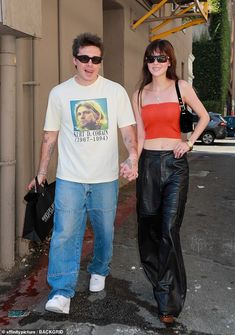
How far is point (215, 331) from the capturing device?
11.1 ft

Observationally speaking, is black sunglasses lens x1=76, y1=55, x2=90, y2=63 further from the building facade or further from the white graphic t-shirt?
the building facade

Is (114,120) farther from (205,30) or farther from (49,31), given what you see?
(205,30)

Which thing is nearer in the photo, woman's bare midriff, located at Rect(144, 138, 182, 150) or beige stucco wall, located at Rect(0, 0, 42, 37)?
woman's bare midriff, located at Rect(144, 138, 182, 150)

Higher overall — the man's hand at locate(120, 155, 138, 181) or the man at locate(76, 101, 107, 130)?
the man at locate(76, 101, 107, 130)

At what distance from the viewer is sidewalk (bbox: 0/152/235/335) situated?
3.42 m

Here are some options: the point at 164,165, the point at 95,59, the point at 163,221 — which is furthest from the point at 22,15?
the point at 163,221

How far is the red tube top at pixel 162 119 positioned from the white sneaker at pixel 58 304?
135 centimetres

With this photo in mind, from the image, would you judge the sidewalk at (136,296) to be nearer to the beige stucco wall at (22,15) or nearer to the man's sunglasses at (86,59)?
the man's sunglasses at (86,59)

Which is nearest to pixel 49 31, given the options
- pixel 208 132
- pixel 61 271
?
pixel 61 271

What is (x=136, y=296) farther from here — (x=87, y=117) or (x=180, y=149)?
(x=87, y=117)

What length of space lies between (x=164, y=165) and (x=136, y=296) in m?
1.20

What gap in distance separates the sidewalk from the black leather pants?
24cm

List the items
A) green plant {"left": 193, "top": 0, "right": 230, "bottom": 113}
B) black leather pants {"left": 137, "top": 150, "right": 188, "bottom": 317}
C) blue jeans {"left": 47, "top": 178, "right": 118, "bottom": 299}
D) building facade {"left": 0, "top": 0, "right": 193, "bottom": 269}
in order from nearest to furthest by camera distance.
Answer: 1. black leather pants {"left": 137, "top": 150, "right": 188, "bottom": 317}
2. blue jeans {"left": 47, "top": 178, "right": 118, "bottom": 299}
3. building facade {"left": 0, "top": 0, "right": 193, "bottom": 269}
4. green plant {"left": 193, "top": 0, "right": 230, "bottom": 113}

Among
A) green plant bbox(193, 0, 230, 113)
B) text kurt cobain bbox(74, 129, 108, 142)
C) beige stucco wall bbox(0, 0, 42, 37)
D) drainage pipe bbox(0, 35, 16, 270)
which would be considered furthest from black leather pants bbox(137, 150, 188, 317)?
green plant bbox(193, 0, 230, 113)
